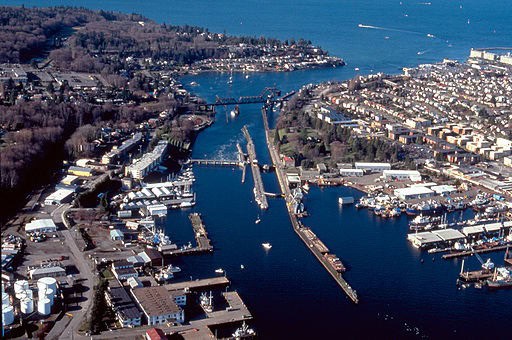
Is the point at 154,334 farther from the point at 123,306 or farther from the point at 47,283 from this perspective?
the point at 47,283

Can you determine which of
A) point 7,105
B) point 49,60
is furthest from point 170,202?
point 49,60

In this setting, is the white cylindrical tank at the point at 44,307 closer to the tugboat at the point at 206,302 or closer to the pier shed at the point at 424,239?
the tugboat at the point at 206,302

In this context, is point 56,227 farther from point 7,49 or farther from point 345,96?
point 7,49

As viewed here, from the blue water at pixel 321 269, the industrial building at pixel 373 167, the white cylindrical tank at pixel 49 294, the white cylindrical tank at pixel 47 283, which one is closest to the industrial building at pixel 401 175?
the industrial building at pixel 373 167

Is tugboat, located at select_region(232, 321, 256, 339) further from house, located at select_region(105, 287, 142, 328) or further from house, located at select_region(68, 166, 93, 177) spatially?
house, located at select_region(68, 166, 93, 177)

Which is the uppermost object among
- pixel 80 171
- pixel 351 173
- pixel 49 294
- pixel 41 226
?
pixel 80 171

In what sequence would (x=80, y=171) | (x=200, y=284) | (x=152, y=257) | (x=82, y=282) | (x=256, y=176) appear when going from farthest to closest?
(x=256, y=176) → (x=80, y=171) → (x=152, y=257) → (x=200, y=284) → (x=82, y=282)

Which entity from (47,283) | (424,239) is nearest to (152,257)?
(47,283)
